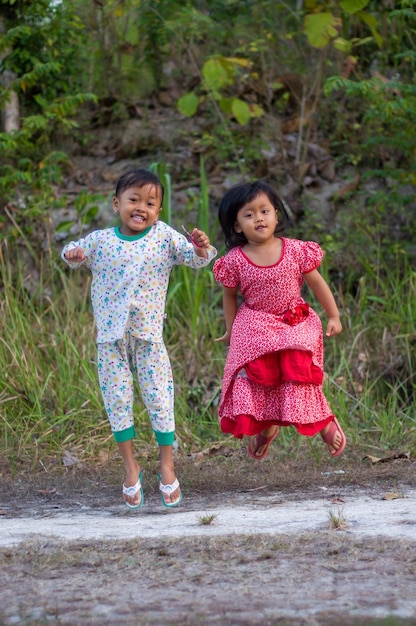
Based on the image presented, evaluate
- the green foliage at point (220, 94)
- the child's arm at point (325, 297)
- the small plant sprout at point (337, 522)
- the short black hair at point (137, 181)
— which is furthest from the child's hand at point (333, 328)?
the green foliage at point (220, 94)

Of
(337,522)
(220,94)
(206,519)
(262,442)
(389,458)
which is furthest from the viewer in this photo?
(220,94)

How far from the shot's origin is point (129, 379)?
15.2ft

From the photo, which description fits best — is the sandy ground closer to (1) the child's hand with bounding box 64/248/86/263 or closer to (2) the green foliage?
(1) the child's hand with bounding box 64/248/86/263

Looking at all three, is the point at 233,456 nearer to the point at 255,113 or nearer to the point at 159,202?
the point at 159,202

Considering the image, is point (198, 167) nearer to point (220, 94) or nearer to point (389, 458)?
point (220, 94)

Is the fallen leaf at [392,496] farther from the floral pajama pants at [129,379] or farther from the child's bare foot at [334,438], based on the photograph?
the floral pajama pants at [129,379]

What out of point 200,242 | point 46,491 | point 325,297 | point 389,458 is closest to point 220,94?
point 389,458

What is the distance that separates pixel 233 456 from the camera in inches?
233

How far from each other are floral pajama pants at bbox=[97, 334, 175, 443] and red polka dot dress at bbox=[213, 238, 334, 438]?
30 centimetres

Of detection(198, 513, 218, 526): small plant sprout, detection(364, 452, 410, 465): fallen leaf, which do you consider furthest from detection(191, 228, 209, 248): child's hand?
detection(364, 452, 410, 465): fallen leaf

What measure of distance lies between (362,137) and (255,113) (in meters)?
1.39

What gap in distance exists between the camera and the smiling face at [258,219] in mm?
Result: 4602

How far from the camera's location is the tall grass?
609cm

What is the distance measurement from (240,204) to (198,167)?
182 inches
